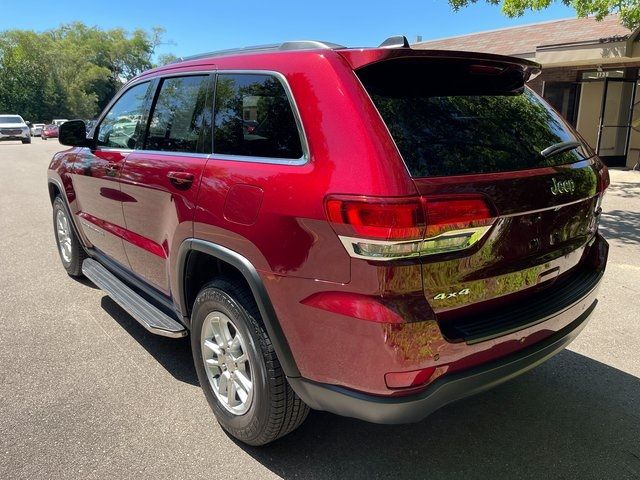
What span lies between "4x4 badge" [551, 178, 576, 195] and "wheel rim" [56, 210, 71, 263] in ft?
14.2

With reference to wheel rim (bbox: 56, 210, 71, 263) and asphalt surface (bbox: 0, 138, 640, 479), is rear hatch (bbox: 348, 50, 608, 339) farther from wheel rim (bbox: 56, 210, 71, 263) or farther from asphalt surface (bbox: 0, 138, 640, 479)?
wheel rim (bbox: 56, 210, 71, 263)

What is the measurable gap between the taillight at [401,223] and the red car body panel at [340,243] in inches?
1.4

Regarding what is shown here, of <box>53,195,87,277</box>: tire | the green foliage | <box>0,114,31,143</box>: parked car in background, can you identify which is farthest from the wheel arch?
the green foliage

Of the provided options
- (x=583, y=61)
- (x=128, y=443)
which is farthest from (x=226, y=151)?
(x=583, y=61)

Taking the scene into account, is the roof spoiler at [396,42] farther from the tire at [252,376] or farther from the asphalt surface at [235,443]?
the asphalt surface at [235,443]

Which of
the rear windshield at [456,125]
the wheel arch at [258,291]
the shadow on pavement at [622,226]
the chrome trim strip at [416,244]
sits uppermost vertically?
the rear windshield at [456,125]

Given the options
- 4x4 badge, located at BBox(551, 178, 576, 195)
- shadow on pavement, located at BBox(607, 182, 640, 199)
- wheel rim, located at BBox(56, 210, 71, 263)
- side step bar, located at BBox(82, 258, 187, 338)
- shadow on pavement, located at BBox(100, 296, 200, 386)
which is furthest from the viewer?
shadow on pavement, located at BBox(607, 182, 640, 199)

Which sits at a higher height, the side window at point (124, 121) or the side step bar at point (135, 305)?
the side window at point (124, 121)

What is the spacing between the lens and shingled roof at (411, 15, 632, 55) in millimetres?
12727

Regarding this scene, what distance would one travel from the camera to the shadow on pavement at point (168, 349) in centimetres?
346

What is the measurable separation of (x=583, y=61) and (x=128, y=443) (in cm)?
1249

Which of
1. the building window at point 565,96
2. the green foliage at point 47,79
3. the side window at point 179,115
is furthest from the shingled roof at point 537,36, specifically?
the green foliage at point 47,79

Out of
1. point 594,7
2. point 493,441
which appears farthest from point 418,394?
point 594,7

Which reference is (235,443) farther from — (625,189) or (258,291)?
(625,189)
